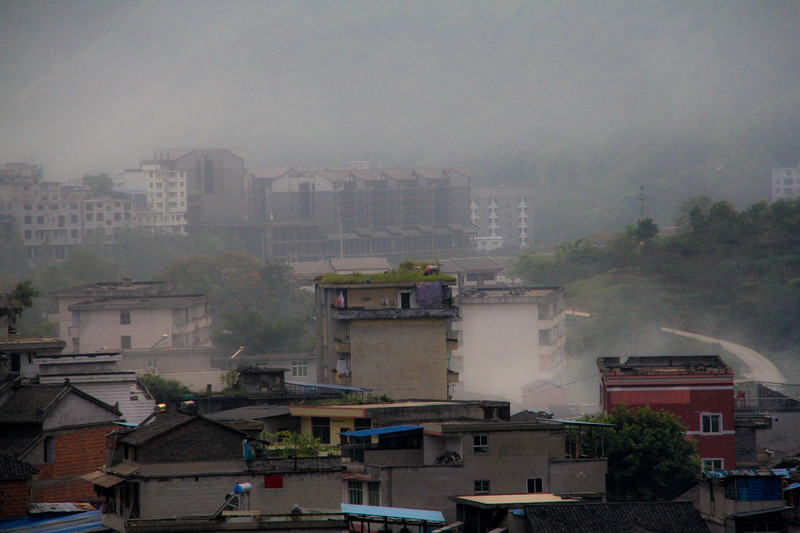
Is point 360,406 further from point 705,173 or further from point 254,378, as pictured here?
point 705,173

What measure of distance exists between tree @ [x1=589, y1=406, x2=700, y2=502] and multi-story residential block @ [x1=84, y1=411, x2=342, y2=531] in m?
8.24

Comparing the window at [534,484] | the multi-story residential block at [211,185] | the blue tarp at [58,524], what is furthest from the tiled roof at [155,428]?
the multi-story residential block at [211,185]

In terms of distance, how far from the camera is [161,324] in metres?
46.3

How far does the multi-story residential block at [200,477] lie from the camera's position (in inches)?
427

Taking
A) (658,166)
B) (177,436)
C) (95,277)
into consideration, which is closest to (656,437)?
Result: (177,436)

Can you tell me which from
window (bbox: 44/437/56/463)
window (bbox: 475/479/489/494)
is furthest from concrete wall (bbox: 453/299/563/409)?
window (bbox: 475/479/489/494)

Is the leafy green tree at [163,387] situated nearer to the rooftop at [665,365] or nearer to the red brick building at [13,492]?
the rooftop at [665,365]

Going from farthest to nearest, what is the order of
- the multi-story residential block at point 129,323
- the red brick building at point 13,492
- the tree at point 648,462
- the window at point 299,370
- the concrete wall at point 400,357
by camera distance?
the multi-story residential block at point 129,323 → the window at point 299,370 → the concrete wall at point 400,357 → the tree at point 648,462 → the red brick building at point 13,492

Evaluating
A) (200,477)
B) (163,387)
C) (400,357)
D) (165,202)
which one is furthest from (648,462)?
(165,202)

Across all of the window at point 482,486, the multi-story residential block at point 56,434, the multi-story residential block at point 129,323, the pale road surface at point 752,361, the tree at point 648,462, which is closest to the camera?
the window at point 482,486

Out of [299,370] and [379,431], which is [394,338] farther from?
[299,370]

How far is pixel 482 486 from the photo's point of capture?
530 inches

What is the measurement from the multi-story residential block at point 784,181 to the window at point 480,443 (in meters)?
115

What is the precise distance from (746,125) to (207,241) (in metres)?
94.9
